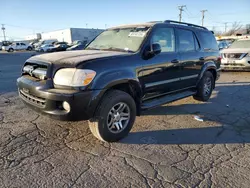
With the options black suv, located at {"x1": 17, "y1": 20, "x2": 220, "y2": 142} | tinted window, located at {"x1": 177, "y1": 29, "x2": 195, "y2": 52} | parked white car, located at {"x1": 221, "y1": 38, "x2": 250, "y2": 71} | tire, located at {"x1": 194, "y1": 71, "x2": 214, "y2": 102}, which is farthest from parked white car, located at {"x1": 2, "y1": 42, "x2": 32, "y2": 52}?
tinted window, located at {"x1": 177, "y1": 29, "x2": 195, "y2": 52}

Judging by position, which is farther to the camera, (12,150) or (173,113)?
(173,113)

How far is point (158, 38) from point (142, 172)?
2.48 metres

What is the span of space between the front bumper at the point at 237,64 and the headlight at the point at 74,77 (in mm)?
9342

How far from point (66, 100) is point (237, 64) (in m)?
9.78

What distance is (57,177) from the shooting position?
8.56ft

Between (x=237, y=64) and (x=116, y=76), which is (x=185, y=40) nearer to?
(x=116, y=76)

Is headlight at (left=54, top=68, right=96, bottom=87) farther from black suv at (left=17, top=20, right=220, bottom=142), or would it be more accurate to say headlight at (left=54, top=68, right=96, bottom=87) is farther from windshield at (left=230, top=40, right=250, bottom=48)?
windshield at (left=230, top=40, right=250, bottom=48)

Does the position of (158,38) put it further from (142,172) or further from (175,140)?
(142,172)

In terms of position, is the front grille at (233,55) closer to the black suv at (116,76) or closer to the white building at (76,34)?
the black suv at (116,76)

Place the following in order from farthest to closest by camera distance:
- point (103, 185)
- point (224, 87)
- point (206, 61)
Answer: point (224, 87) < point (206, 61) < point (103, 185)

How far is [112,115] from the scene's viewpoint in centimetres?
347

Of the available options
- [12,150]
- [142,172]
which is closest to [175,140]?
[142,172]

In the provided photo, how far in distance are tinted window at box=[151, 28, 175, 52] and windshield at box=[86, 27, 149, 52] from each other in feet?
0.71

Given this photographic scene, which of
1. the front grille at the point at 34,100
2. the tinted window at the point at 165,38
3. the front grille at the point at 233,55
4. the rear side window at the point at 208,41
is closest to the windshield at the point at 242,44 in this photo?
the front grille at the point at 233,55
